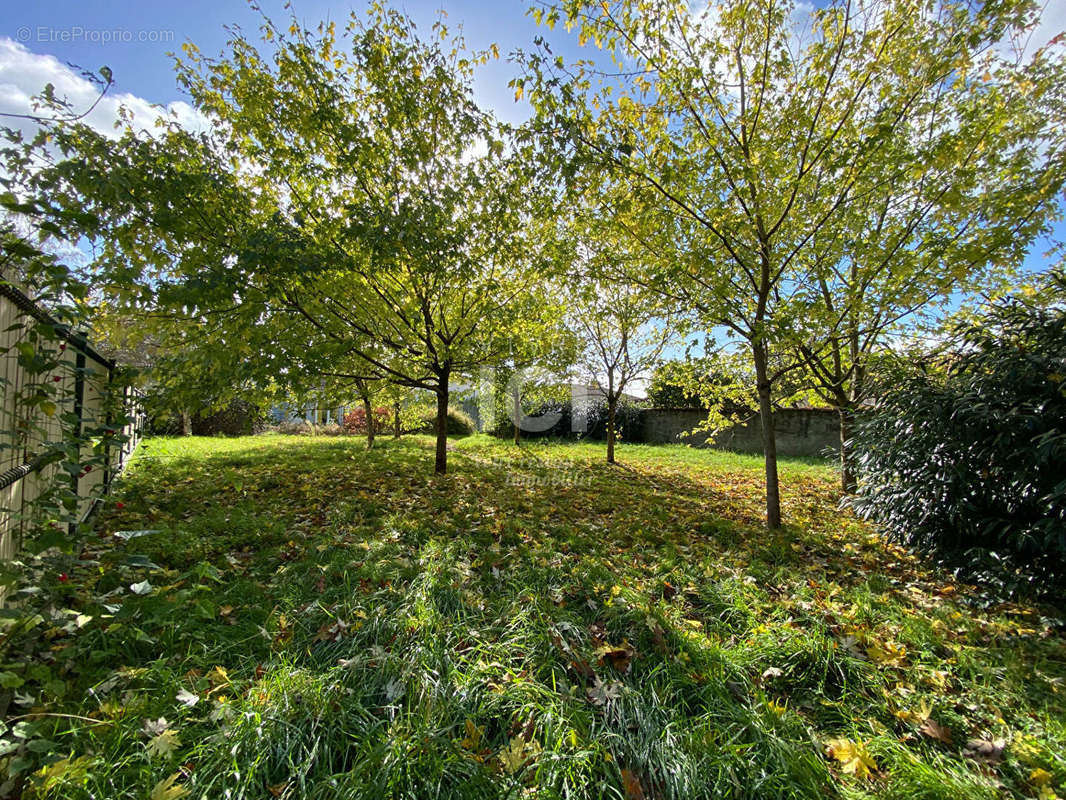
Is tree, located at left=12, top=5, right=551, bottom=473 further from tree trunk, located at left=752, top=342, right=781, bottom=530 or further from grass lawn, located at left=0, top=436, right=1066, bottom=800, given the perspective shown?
tree trunk, located at left=752, top=342, right=781, bottom=530

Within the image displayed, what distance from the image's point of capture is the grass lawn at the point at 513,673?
64.0 inches

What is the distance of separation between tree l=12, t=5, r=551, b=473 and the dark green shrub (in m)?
5.01

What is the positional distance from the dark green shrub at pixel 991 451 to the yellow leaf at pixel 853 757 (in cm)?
262

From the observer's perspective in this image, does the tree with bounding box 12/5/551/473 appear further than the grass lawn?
Yes

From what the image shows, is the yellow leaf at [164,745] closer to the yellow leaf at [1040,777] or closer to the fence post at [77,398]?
the fence post at [77,398]

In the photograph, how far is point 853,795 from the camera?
161 cm

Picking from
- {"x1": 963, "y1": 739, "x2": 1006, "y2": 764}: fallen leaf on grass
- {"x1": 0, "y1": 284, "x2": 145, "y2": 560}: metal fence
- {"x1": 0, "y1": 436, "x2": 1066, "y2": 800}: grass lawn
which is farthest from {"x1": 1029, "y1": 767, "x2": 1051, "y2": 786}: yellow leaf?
{"x1": 0, "y1": 284, "x2": 145, "y2": 560}: metal fence

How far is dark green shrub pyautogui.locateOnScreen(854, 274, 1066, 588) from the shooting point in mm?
3246

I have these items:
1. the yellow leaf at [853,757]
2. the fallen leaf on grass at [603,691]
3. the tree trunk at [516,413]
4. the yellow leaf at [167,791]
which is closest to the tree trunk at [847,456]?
the yellow leaf at [853,757]

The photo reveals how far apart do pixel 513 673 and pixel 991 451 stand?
4.42m

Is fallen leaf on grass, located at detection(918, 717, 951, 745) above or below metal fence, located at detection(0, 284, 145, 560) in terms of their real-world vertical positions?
below

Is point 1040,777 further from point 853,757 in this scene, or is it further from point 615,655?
point 615,655

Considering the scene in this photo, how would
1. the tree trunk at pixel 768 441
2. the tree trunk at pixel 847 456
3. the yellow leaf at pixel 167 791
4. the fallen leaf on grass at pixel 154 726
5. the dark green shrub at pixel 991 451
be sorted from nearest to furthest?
the yellow leaf at pixel 167 791 → the fallen leaf on grass at pixel 154 726 → the dark green shrub at pixel 991 451 → the tree trunk at pixel 768 441 → the tree trunk at pixel 847 456

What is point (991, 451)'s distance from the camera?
3.56 metres
